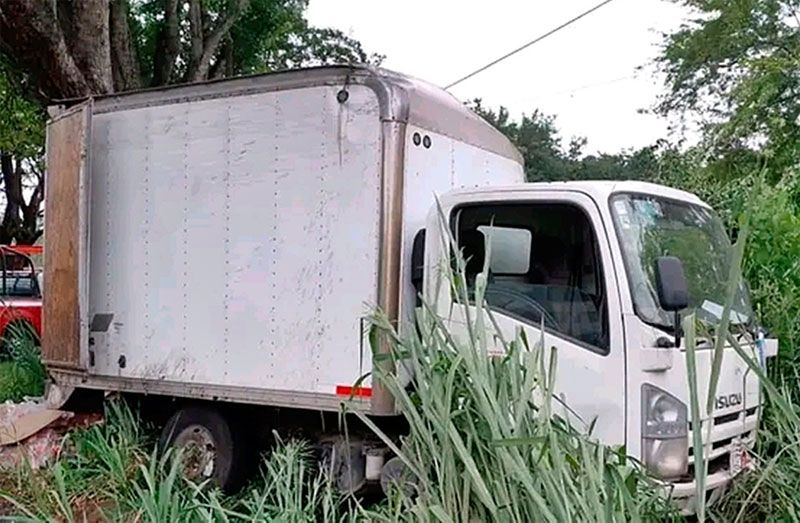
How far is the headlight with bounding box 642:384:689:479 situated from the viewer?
3.72 meters

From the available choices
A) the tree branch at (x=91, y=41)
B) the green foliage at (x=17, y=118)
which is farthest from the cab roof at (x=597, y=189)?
the green foliage at (x=17, y=118)

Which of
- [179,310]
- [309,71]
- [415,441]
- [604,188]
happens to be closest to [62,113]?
[179,310]

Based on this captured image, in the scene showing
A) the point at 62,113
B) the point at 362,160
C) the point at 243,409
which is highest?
the point at 62,113

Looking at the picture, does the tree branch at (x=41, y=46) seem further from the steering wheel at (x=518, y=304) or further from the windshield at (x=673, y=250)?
the windshield at (x=673, y=250)

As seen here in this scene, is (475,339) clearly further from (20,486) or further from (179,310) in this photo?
(20,486)

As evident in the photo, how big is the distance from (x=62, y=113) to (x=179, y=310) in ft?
6.61

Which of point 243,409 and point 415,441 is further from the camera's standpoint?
point 243,409

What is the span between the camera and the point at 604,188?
4102mm

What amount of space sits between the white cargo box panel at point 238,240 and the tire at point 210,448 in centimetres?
34

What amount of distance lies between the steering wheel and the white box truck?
11 millimetres

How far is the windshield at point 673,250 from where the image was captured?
3861mm

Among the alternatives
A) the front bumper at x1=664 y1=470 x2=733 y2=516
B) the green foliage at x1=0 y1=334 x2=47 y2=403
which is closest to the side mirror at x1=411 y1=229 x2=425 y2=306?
the front bumper at x1=664 y1=470 x2=733 y2=516

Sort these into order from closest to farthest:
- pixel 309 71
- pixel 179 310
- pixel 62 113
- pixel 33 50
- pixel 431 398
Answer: pixel 431 398 < pixel 309 71 < pixel 179 310 < pixel 62 113 < pixel 33 50

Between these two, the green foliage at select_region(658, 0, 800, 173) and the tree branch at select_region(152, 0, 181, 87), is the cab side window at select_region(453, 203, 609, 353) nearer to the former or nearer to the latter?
the green foliage at select_region(658, 0, 800, 173)
